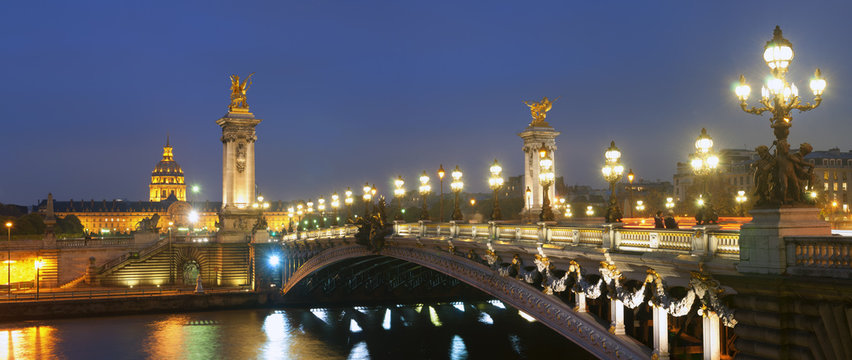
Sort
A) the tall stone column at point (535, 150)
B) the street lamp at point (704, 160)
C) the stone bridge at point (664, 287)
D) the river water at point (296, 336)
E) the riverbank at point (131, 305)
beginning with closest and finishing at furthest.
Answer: the stone bridge at point (664, 287), the street lamp at point (704, 160), the river water at point (296, 336), the riverbank at point (131, 305), the tall stone column at point (535, 150)

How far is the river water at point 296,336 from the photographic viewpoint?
43.0 m

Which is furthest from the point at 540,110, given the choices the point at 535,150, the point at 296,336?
the point at 296,336

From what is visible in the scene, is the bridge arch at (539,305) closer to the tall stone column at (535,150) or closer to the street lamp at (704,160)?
the street lamp at (704,160)

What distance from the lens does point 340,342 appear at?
47375 millimetres

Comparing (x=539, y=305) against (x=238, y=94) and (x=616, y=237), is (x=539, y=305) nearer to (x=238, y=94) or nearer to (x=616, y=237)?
(x=616, y=237)

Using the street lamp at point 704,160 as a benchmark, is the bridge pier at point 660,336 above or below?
below

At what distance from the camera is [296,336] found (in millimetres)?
49312

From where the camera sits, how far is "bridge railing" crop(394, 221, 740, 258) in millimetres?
14664

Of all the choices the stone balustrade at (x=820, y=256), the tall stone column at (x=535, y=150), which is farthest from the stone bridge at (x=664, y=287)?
the tall stone column at (x=535, y=150)

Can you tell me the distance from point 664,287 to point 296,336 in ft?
118

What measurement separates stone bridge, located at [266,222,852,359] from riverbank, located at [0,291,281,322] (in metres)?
33.3

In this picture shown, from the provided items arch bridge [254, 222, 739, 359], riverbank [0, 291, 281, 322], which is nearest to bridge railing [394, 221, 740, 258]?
arch bridge [254, 222, 739, 359]

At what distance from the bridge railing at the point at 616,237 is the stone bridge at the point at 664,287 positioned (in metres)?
0.03

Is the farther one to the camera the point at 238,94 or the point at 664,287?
the point at 238,94
